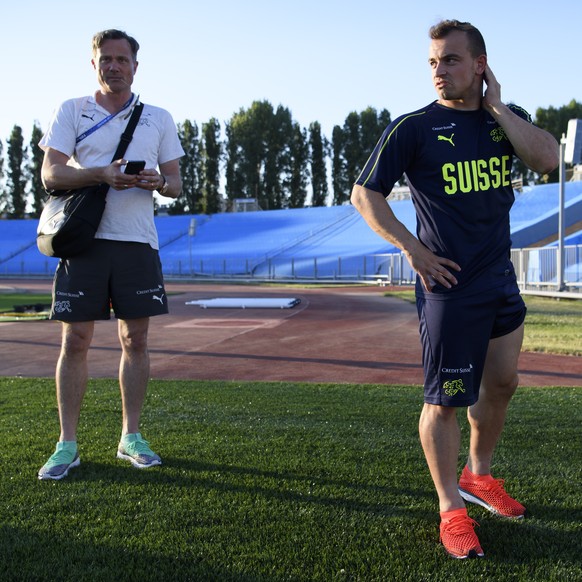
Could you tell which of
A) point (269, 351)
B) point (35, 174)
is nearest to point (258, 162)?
point (35, 174)

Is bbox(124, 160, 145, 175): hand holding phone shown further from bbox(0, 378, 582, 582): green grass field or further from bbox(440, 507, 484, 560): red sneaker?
bbox(440, 507, 484, 560): red sneaker

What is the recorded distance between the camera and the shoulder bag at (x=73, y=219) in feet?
11.5

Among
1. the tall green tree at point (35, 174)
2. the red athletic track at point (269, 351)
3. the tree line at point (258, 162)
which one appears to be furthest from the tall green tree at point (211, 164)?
the red athletic track at point (269, 351)

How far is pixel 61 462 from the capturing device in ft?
11.2

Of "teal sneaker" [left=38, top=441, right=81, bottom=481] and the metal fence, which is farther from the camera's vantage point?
the metal fence

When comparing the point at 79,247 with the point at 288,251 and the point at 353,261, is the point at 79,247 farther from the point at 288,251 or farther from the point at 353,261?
the point at 288,251

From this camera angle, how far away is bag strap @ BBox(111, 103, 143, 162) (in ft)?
12.0

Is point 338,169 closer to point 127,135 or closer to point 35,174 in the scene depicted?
point 35,174

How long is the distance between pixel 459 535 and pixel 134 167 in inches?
88.2

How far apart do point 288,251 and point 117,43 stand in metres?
39.7

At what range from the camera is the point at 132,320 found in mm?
3746

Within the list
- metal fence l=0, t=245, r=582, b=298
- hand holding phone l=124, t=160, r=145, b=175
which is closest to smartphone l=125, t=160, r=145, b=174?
hand holding phone l=124, t=160, r=145, b=175

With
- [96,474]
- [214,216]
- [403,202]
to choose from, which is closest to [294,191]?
[214,216]

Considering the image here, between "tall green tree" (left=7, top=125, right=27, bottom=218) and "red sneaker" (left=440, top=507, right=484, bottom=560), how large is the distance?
72003 millimetres
